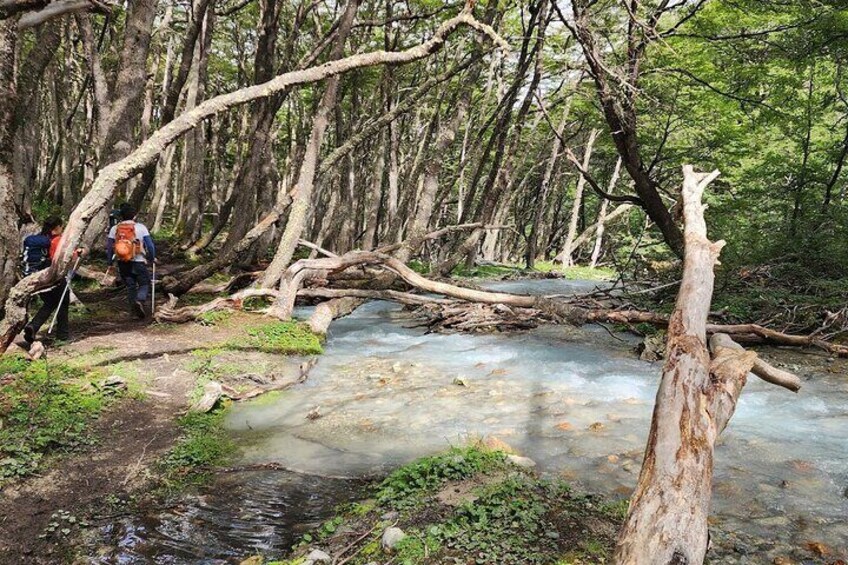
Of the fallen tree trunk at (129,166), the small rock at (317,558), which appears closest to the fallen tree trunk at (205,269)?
the fallen tree trunk at (129,166)

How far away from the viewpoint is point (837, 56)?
1172 cm

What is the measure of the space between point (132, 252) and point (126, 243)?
16 centimetres

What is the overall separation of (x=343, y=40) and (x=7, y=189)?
21.8 ft

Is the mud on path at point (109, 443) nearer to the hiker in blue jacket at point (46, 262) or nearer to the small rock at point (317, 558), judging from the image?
the hiker in blue jacket at point (46, 262)

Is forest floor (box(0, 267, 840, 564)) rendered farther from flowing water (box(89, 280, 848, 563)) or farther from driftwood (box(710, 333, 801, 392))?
driftwood (box(710, 333, 801, 392))

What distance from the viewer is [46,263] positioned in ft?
24.0

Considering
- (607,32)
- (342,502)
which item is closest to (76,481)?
(342,502)

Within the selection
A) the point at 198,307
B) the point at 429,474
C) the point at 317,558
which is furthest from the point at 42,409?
the point at 198,307

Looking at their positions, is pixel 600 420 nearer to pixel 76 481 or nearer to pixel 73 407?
pixel 76 481

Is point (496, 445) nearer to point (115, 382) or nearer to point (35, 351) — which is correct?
point (115, 382)

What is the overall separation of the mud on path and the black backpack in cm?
111

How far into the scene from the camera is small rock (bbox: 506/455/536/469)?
4.43m

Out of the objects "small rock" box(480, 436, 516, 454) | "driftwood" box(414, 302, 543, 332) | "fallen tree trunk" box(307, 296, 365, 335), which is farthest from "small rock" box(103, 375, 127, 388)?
"driftwood" box(414, 302, 543, 332)

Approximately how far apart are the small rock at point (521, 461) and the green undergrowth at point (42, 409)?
3656 mm
